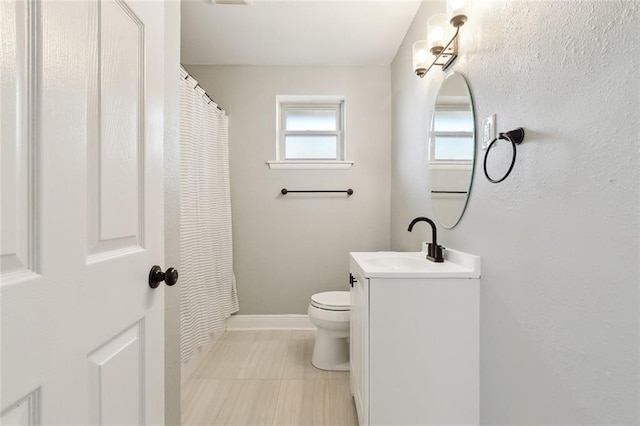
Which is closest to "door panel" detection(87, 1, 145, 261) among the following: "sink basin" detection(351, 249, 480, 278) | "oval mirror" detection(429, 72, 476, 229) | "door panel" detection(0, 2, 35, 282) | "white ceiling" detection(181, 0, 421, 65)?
"door panel" detection(0, 2, 35, 282)

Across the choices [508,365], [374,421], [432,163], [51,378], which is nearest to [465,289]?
[508,365]

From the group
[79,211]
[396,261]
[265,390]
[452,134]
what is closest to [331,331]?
[265,390]

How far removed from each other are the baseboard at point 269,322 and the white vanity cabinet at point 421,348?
1556 millimetres

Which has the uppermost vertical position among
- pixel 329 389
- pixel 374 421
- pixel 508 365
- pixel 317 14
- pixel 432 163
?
pixel 317 14

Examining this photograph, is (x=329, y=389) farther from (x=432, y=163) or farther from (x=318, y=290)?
(x=432, y=163)

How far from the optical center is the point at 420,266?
55.7 inches

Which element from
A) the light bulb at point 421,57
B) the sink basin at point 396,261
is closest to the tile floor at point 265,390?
the sink basin at point 396,261

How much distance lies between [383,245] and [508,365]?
170 cm

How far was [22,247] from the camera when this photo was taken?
436mm

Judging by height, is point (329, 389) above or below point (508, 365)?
below

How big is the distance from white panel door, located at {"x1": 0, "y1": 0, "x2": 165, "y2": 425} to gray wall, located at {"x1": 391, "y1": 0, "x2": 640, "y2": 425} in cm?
106

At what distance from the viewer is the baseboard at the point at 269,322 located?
2.68m

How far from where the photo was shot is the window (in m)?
2.78

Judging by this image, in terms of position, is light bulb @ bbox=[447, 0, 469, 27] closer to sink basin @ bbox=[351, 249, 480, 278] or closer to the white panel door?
sink basin @ bbox=[351, 249, 480, 278]
